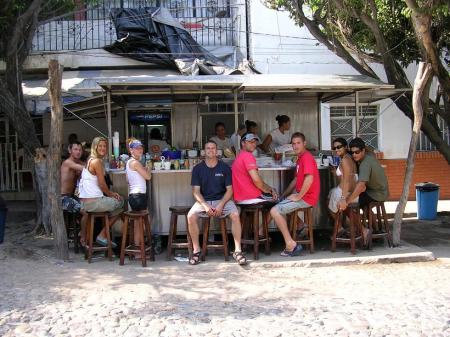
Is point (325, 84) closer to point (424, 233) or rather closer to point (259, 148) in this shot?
point (259, 148)

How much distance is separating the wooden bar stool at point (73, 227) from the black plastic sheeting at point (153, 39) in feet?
15.0

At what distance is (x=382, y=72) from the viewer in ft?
42.1

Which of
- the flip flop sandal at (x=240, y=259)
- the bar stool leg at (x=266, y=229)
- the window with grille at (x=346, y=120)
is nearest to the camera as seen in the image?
the flip flop sandal at (x=240, y=259)

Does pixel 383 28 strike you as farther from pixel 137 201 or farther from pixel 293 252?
pixel 137 201

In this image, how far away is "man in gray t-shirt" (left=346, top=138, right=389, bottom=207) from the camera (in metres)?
7.29

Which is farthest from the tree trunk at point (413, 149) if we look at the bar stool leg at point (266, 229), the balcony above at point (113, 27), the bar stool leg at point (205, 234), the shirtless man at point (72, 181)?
the balcony above at point (113, 27)

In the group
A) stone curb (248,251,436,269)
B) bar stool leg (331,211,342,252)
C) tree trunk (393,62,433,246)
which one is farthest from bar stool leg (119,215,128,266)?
tree trunk (393,62,433,246)

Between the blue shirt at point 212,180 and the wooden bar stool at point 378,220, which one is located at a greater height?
the blue shirt at point 212,180

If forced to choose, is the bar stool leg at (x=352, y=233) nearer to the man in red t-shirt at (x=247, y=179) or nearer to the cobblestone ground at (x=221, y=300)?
the cobblestone ground at (x=221, y=300)

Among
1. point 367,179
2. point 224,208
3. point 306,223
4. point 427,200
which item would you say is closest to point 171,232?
point 224,208

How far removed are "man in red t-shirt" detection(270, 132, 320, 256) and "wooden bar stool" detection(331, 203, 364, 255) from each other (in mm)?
503

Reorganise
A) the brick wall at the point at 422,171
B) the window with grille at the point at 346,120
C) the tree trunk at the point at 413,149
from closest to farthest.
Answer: the tree trunk at the point at 413,149, the window with grille at the point at 346,120, the brick wall at the point at 422,171

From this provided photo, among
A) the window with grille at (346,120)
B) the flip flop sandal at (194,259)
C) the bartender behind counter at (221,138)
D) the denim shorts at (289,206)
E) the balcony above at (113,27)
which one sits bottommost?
the flip flop sandal at (194,259)

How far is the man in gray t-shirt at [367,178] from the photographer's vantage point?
23.9ft
